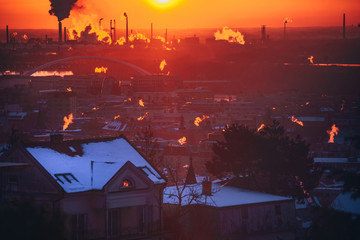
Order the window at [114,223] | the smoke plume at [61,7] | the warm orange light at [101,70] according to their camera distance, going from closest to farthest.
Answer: the window at [114,223] < the smoke plume at [61,7] < the warm orange light at [101,70]

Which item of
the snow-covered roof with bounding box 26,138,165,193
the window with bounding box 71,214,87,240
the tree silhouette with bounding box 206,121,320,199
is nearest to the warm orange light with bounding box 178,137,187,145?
the tree silhouette with bounding box 206,121,320,199

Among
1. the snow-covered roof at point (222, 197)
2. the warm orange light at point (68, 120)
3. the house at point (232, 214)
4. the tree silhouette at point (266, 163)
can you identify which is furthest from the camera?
the warm orange light at point (68, 120)

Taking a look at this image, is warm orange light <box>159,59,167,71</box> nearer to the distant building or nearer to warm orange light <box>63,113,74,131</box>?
the distant building

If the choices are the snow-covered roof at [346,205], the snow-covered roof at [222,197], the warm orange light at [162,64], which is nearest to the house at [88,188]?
the snow-covered roof at [222,197]

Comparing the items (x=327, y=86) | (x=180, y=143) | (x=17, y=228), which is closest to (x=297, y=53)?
(x=327, y=86)

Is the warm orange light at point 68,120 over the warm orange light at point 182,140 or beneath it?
over

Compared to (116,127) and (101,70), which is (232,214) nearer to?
(116,127)

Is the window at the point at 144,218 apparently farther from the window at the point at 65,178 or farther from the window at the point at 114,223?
the window at the point at 65,178
